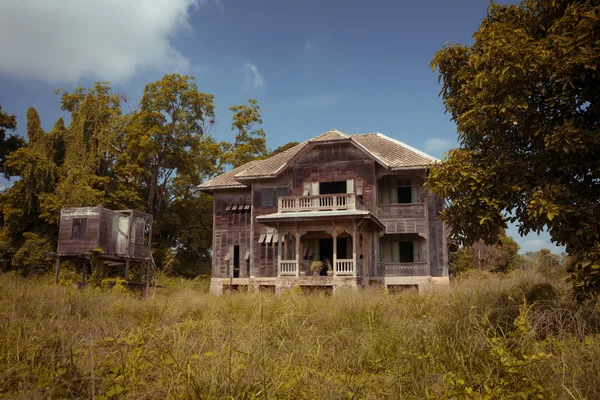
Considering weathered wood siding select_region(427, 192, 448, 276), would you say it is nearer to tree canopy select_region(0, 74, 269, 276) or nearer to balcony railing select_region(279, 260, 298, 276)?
balcony railing select_region(279, 260, 298, 276)

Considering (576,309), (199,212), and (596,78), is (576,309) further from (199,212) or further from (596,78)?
(199,212)

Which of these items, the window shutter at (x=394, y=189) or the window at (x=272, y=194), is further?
the window at (x=272, y=194)

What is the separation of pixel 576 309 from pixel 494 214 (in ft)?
6.90

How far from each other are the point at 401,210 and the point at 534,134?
14826 mm

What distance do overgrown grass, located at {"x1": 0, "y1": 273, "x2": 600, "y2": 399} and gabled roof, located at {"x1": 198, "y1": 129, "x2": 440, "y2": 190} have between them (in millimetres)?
13468

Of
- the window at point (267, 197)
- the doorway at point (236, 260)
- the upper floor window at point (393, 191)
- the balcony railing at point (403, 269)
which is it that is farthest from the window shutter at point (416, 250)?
the doorway at point (236, 260)

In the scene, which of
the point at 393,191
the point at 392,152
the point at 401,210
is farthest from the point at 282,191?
the point at 401,210

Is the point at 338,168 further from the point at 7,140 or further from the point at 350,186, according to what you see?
the point at 7,140

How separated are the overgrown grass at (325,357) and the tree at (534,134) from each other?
1416 mm

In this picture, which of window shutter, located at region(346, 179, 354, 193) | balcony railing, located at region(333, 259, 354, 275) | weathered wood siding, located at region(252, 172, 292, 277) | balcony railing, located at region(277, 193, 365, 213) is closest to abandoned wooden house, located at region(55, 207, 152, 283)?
weathered wood siding, located at region(252, 172, 292, 277)

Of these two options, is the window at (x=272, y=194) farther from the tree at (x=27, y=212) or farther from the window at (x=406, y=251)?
the tree at (x=27, y=212)

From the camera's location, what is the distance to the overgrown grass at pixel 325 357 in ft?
16.7

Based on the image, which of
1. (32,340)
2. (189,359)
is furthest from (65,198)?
(189,359)

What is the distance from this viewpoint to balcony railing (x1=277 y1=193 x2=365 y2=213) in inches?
811
